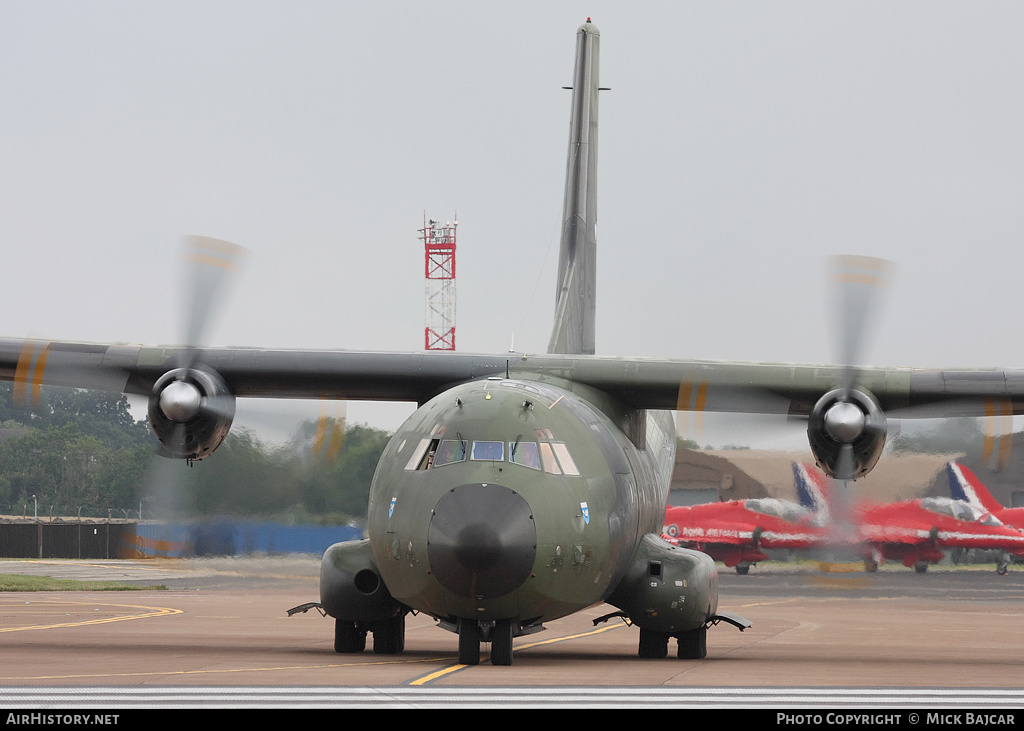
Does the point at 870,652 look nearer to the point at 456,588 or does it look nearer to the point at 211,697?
the point at 456,588

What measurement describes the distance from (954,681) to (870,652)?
575cm

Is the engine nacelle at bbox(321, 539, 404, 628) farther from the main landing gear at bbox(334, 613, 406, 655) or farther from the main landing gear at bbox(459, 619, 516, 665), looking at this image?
the main landing gear at bbox(459, 619, 516, 665)

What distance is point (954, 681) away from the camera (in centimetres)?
1359

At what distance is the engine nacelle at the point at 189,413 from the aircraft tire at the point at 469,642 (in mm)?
5075

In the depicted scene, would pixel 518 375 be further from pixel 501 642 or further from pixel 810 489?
pixel 810 489

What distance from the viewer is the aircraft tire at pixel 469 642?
14883mm

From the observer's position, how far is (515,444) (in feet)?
49.1

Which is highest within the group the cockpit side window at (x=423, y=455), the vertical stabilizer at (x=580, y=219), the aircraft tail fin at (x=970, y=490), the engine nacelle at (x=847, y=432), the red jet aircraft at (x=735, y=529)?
the vertical stabilizer at (x=580, y=219)

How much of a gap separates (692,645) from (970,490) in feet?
91.4

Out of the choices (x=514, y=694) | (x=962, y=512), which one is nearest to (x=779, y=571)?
(x=962, y=512)

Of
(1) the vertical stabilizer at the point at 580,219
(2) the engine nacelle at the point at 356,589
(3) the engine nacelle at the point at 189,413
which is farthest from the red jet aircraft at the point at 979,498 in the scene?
(3) the engine nacelle at the point at 189,413

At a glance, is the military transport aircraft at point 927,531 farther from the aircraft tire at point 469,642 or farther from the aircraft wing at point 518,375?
the aircraft tire at point 469,642

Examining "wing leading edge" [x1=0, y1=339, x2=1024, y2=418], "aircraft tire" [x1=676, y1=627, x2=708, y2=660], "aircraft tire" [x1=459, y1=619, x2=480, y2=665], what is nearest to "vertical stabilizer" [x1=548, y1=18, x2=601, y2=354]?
"wing leading edge" [x1=0, y1=339, x2=1024, y2=418]

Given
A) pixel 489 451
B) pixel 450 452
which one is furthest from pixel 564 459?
pixel 450 452
